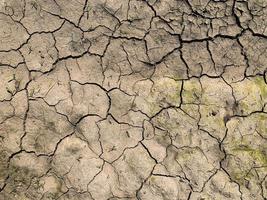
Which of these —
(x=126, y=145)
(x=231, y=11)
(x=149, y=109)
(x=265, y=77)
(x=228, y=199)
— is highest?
(x=231, y=11)

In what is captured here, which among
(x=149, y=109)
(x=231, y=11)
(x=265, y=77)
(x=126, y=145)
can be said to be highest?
(x=231, y=11)

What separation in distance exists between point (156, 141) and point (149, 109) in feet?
0.75

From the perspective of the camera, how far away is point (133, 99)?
3828 millimetres

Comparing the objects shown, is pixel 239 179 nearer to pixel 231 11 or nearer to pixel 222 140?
pixel 222 140

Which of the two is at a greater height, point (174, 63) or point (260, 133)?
point (174, 63)

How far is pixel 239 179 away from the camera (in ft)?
12.3

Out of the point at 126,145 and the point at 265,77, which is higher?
the point at 265,77

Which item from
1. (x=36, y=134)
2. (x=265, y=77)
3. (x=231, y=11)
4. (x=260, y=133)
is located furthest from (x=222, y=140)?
(x=36, y=134)

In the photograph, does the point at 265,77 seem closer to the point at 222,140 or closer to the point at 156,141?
the point at 222,140

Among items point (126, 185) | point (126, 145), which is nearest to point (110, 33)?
point (126, 145)

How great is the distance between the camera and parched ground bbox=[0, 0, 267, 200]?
3736 millimetres

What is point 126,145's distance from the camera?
3770 millimetres

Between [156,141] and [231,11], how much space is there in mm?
1071

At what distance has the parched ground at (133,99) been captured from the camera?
374cm
